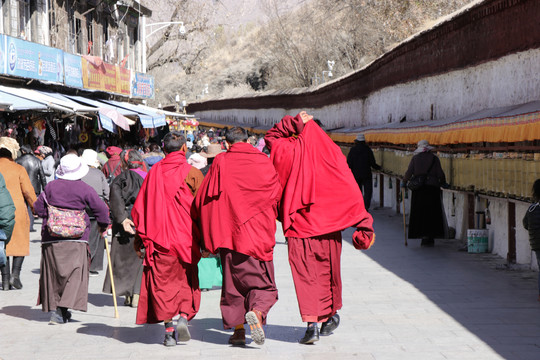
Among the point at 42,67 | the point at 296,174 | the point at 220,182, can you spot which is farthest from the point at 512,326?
the point at 42,67

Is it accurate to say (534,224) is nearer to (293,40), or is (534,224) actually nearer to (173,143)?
(173,143)

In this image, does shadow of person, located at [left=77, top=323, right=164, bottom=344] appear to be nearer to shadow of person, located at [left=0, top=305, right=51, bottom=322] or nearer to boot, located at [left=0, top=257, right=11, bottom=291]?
shadow of person, located at [left=0, top=305, right=51, bottom=322]

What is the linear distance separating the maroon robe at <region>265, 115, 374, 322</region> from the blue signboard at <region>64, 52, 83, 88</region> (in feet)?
47.6

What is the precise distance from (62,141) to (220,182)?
14949mm

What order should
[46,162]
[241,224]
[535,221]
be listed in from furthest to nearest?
[46,162] → [535,221] → [241,224]

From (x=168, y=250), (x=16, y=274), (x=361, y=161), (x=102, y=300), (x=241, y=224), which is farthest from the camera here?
(x=361, y=161)

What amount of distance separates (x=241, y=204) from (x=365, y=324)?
1540mm

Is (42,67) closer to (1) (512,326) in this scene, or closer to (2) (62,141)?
(2) (62,141)

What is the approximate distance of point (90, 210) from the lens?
25.5 ft

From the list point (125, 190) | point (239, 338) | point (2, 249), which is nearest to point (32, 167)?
point (125, 190)

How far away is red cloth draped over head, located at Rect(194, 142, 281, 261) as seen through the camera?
21.7 feet

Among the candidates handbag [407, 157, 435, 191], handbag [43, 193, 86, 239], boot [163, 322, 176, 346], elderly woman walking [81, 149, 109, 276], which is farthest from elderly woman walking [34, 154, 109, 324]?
handbag [407, 157, 435, 191]

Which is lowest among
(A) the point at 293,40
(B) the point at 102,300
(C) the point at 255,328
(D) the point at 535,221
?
(B) the point at 102,300

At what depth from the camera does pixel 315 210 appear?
6.84 metres
